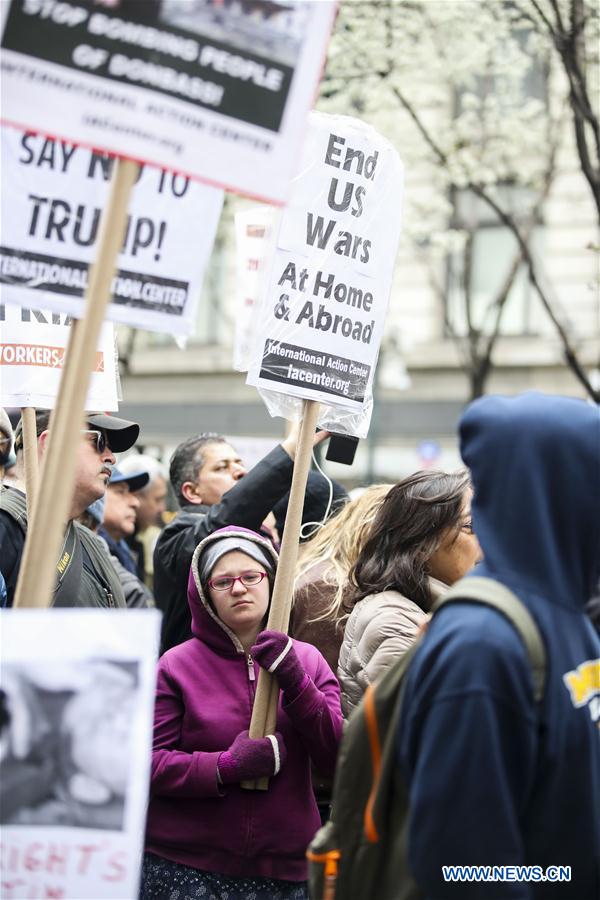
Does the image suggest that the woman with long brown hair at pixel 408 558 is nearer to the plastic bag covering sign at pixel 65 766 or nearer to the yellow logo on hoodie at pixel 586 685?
the yellow logo on hoodie at pixel 586 685

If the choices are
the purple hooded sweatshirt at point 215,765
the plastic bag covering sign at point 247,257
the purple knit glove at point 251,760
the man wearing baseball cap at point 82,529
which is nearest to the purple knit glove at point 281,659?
the purple hooded sweatshirt at point 215,765

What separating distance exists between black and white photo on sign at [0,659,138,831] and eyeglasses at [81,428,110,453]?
2.64m

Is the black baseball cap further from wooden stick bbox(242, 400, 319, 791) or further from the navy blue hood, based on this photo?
the navy blue hood

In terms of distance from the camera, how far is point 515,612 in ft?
7.77

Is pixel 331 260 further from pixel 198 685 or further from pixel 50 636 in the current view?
pixel 50 636

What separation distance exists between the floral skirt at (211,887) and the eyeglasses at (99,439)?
185 cm

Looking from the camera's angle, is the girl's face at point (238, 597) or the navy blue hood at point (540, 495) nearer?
the navy blue hood at point (540, 495)

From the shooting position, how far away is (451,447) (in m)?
21.0

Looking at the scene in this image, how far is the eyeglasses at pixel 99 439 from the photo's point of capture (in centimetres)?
498

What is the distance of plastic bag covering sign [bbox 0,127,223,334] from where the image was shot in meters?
2.82

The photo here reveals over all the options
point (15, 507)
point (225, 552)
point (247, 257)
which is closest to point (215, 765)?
point (225, 552)

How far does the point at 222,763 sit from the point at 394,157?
2045mm

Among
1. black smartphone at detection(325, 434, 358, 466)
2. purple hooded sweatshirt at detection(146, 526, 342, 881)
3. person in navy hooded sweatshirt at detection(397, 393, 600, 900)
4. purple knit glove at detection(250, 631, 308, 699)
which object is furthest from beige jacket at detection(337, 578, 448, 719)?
person in navy hooded sweatshirt at detection(397, 393, 600, 900)

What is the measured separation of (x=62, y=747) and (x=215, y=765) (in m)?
1.28
